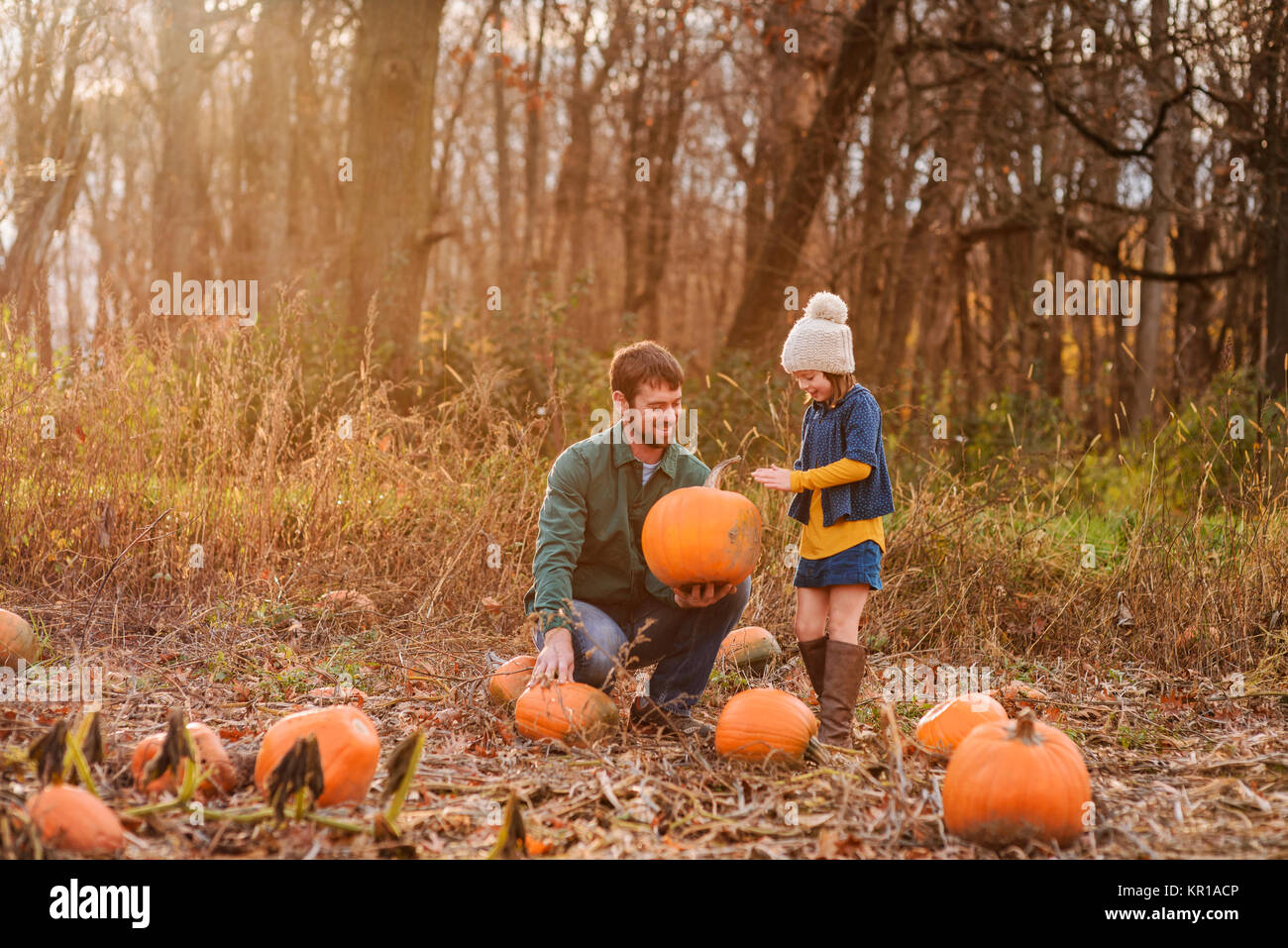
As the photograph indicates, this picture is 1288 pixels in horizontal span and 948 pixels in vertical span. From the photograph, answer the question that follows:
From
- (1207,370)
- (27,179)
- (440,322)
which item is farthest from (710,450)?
(1207,370)

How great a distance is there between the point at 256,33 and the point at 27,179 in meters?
10.3

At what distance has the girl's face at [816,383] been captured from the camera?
313 cm

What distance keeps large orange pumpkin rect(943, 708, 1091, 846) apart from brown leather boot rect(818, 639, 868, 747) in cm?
70

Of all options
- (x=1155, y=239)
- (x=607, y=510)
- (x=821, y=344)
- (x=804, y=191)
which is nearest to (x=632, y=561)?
(x=607, y=510)

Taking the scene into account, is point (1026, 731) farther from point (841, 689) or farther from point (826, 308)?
point (826, 308)

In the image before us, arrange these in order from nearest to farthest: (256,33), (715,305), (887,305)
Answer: (887,305) → (256,33) → (715,305)

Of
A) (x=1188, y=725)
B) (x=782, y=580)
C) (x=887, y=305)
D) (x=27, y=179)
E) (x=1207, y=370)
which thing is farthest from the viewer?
(x=1207, y=370)

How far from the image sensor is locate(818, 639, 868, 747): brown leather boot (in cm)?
298

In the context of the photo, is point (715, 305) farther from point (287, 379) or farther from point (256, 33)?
point (287, 379)

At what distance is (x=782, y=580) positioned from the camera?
4379 millimetres

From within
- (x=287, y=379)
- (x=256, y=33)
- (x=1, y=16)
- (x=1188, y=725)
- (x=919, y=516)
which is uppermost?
(x=256, y=33)

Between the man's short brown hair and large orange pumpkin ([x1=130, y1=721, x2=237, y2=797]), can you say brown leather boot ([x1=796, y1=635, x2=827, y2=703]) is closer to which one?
the man's short brown hair

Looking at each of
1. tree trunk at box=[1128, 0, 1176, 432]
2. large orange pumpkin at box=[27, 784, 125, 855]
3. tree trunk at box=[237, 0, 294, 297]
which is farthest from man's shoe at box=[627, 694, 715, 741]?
tree trunk at box=[237, 0, 294, 297]

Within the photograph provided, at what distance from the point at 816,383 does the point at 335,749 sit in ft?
5.54
